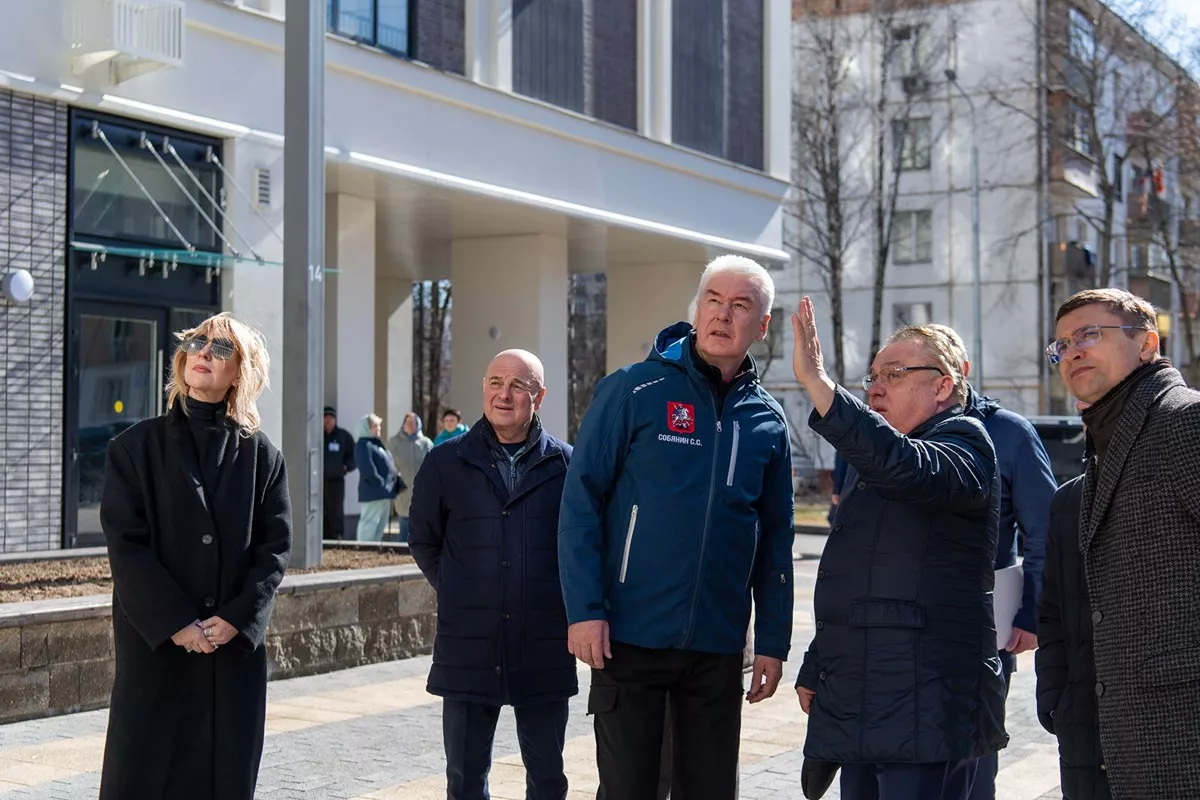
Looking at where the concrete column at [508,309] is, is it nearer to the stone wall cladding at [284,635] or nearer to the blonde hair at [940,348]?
the stone wall cladding at [284,635]

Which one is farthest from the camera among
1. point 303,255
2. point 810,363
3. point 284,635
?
point 303,255

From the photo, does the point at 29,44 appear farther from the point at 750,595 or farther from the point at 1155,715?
the point at 1155,715

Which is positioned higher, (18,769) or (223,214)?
(223,214)

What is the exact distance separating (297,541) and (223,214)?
6.73m

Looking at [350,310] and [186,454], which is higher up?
[350,310]

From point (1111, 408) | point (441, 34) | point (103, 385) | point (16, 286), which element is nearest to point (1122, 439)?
point (1111, 408)

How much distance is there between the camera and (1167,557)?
12.3 feet

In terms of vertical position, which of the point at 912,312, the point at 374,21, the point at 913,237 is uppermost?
the point at 913,237

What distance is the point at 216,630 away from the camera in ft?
15.6

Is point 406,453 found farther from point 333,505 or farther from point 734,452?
point 734,452

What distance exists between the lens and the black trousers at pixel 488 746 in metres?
5.62

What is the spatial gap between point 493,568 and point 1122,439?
8.21 feet

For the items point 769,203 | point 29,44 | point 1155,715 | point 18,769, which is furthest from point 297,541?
point 769,203

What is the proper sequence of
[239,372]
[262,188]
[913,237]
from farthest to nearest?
[913,237] → [262,188] → [239,372]
